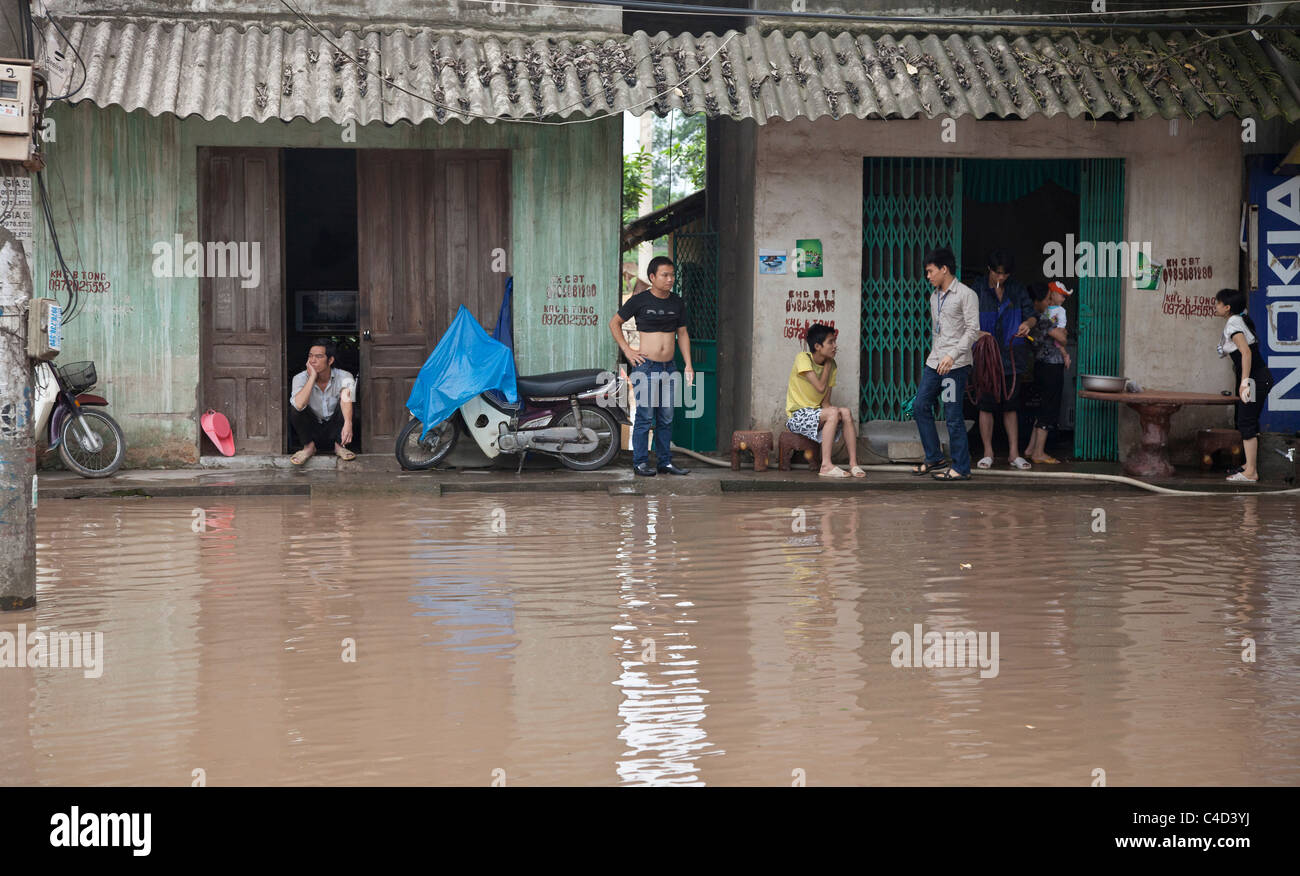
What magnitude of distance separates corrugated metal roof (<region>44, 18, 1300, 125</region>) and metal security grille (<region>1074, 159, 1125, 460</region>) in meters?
1.22

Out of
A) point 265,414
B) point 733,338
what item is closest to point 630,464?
point 733,338

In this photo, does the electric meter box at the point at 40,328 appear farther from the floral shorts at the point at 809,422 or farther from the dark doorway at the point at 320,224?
the dark doorway at the point at 320,224

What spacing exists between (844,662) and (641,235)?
11.2 meters

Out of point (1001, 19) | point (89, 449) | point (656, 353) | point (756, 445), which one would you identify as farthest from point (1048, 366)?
point (89, 449)

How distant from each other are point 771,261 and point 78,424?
6372 mm

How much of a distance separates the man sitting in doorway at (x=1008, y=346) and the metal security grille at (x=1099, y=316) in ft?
2.00

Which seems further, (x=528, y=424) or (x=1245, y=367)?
(x=528, y=424)

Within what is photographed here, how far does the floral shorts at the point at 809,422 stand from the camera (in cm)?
1282

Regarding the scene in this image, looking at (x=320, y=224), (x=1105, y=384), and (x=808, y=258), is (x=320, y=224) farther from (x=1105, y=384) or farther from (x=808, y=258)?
(x=1105, y=384)

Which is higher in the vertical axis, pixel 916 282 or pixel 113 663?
pixel 916 282

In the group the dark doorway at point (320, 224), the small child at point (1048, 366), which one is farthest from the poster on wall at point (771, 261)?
the dark doorway at point (320, 224)

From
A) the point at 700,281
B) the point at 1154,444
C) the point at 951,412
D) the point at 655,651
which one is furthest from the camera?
the point at 700,281

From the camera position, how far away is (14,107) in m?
7.16
